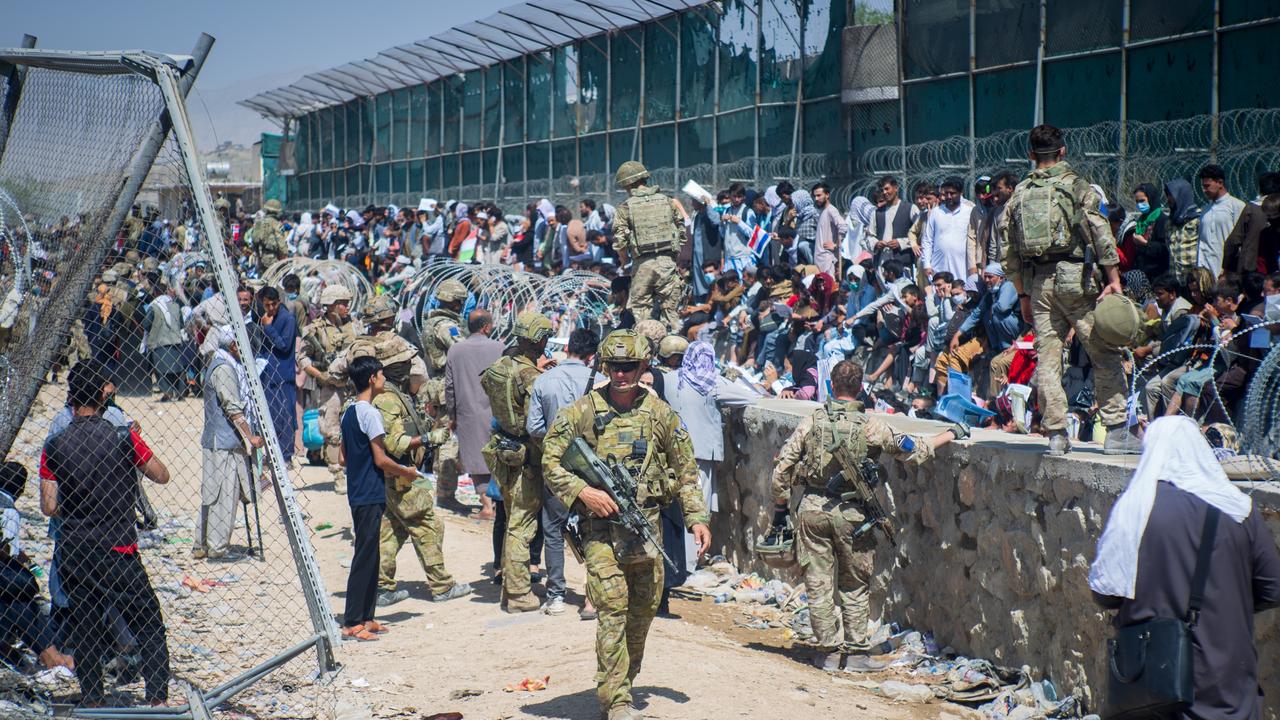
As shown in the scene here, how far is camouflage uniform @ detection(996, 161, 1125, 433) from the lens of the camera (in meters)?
6.16

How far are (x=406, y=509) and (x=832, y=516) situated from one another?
109 inches

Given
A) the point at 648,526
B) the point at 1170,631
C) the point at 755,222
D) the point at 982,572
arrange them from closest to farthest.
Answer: the point at 1170,631 → the point at 648,526 → the point at 982,572 → the point at 755,222

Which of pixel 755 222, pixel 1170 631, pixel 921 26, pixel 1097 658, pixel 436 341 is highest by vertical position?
pixel 921 26

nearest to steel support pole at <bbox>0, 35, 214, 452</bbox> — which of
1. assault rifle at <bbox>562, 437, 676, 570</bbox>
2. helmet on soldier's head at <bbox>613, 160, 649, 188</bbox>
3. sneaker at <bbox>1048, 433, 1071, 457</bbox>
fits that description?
assault rifle at <bbox>562, 437, 676, 570</bbox>

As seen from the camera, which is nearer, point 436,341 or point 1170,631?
point 1170,631

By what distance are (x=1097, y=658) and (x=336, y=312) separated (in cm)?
781

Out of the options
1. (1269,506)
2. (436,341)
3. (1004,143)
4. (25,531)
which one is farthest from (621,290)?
(1269,506)

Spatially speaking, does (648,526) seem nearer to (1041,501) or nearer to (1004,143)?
(1041,501)

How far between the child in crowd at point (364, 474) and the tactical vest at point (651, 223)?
14.9ft

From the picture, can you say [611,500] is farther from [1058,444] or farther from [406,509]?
[406,509]

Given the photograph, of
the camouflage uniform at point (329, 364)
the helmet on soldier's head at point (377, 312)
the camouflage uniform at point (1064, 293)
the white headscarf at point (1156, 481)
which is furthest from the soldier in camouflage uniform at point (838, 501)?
the camouflage uniform at point (329, 364)

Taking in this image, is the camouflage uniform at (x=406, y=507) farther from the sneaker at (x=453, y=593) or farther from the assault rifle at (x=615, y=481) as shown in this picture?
the assault rifle at (x=615, y=481)

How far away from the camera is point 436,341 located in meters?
11.1

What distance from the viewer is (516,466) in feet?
26.7
